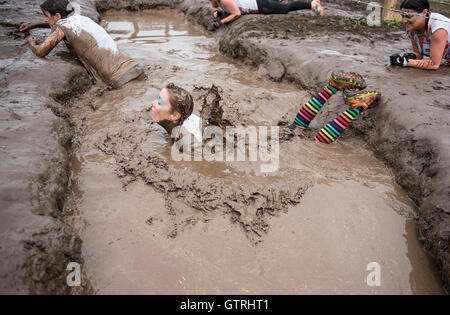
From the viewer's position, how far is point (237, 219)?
6.91ft

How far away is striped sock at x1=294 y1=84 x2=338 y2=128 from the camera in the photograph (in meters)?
2.95

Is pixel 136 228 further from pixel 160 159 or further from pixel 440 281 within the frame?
pixel 440 281

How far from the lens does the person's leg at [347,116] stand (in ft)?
9.20

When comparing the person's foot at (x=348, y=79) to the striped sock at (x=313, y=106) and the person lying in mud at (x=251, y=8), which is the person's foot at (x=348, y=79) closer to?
the striped sock at (x=313, y=106)

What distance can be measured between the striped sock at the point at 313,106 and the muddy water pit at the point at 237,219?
0.18m

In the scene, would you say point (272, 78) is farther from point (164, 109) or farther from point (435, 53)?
point (164, 109)

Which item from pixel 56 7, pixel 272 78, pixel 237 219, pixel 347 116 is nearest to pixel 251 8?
pixel 272 78

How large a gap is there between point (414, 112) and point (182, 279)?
2525 mm

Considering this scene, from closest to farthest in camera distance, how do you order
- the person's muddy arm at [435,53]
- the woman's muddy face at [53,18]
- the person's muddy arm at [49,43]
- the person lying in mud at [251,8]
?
the person's muddy arm at [435,53] < the person's muddy arm at [49,43] < the woman's muddy face at [53,18] < the person lying in mud at [251,8]

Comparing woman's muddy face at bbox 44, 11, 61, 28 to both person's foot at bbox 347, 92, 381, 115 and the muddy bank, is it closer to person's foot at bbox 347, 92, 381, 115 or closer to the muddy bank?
the muddy bank

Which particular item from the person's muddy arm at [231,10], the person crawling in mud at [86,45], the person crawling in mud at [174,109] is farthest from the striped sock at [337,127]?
the person's muddy arm at [231,10]

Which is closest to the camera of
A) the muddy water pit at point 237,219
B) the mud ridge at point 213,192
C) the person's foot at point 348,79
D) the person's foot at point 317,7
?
the muddy water pit at point 237,219

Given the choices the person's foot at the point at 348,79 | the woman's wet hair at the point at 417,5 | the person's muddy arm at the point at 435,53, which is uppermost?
the woman's wet hair at the point at 417,5
